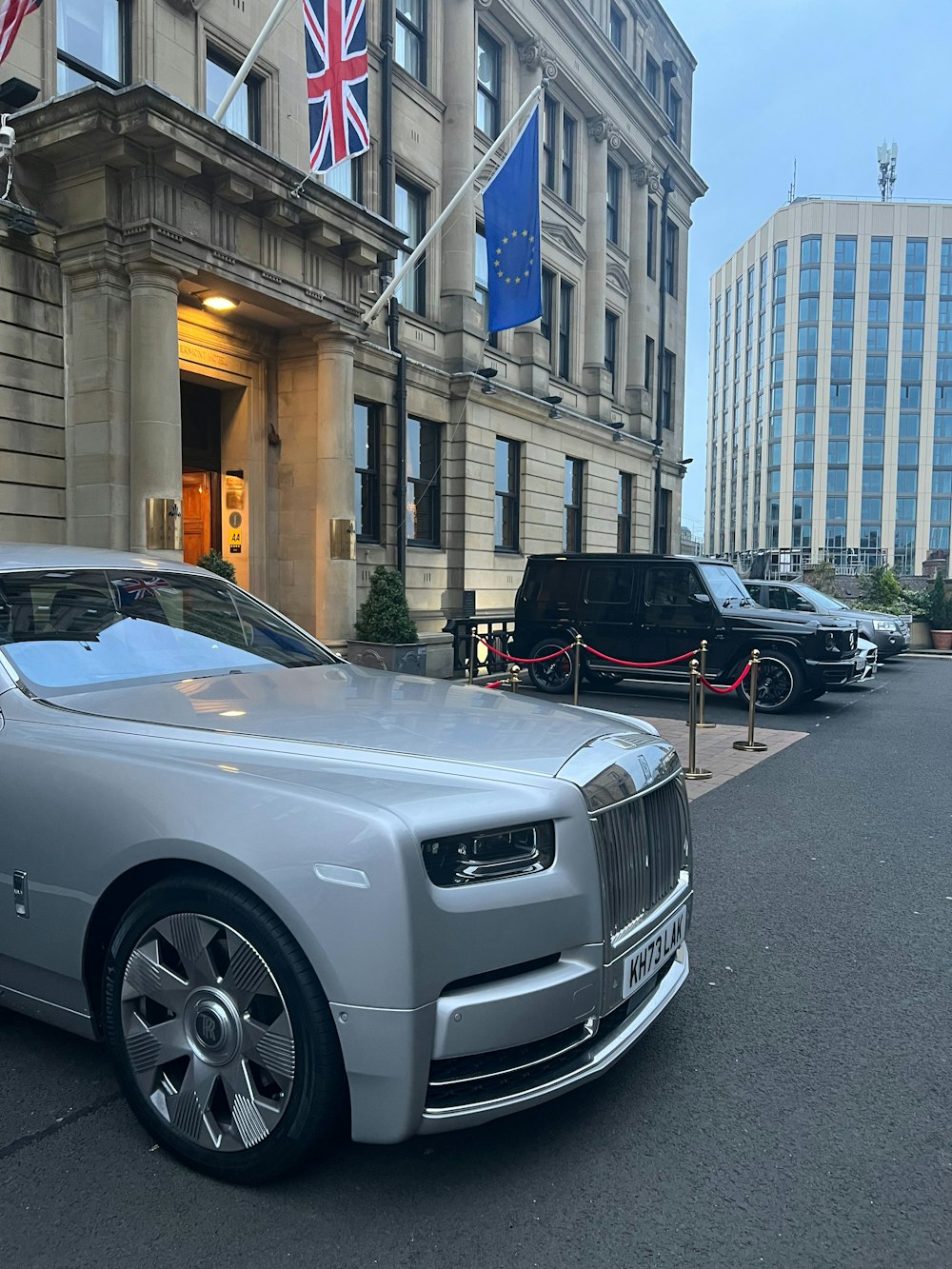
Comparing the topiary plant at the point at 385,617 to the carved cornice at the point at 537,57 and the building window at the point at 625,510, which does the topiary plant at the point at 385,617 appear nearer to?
the carved cornice at the point at 537,57

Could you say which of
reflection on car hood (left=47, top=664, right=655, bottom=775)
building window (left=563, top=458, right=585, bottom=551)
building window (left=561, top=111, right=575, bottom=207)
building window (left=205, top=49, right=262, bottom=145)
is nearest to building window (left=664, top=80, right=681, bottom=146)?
building window (left=561, top=111, right=575, bottom=207)

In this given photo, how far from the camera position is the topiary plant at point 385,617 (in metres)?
13.4

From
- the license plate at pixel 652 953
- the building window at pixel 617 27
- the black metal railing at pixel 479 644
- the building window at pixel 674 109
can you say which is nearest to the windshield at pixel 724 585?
the black metal railing at pixel 479 644

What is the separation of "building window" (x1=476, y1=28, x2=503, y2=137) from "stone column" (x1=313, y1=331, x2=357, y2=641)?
9641 mm

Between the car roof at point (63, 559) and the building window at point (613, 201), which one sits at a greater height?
the building window at point (613, 201)

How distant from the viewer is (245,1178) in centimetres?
248

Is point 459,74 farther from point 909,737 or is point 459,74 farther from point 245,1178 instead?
point 245,1178

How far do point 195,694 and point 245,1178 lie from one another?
1530 millimetres

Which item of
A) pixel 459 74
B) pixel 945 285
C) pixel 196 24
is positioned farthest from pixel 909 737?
pixel 945 285

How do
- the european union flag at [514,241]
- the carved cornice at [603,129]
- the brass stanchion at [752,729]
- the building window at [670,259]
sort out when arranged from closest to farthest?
the brass stanchion at [752,729]
the european union flag at [514,241]
the carved cornice at [603,129]
the building window at [670,259]

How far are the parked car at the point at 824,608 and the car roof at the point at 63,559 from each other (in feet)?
43.3

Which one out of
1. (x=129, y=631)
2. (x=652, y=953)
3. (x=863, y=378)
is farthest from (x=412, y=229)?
(x=863, y=378)

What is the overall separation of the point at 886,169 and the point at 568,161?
351ft

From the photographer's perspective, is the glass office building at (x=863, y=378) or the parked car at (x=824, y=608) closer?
Result: the parked car at (x=824, y=608)
